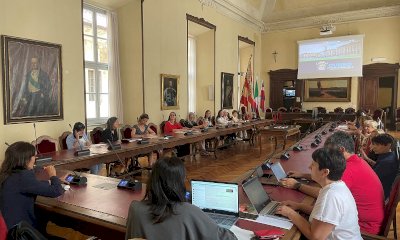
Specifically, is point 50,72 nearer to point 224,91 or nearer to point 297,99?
point 224,91

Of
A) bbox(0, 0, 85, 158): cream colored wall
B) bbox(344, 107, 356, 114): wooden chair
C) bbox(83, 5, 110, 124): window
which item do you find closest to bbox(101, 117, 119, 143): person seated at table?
bbox(0, 0, 85, 158): cream colored wall

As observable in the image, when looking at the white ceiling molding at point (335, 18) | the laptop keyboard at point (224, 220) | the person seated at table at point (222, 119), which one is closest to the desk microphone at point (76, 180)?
the laptop keyboard at point (224, 220)

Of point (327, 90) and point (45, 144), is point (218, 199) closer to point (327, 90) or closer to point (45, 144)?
point (45, 144)

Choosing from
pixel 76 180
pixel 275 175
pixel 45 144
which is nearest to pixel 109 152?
pixel 45 144

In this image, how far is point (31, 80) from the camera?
18.4 ft

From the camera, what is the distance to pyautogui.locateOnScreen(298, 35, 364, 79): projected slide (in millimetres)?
13103

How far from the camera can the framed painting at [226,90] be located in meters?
11.8

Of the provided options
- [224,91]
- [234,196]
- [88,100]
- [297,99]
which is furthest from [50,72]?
[297,99]

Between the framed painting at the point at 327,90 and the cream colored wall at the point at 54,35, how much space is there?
10.6 meters

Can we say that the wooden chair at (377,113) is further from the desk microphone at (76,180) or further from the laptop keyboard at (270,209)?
the desk microphone at (76,180)

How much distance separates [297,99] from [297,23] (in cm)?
348

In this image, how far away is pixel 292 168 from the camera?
347 centimetres

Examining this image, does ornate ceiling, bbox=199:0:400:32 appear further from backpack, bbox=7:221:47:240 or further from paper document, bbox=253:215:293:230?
backpack, bbox=7:221:47:240

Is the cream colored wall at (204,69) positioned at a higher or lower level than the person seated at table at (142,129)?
higher
